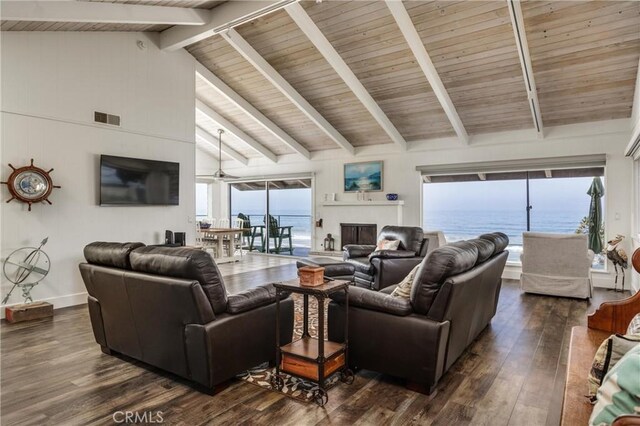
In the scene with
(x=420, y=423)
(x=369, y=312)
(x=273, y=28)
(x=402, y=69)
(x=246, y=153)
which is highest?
(x=273, y=28)

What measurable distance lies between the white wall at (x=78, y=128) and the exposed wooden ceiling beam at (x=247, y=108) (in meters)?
0.57

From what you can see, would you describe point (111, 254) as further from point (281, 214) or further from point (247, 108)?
point (281, 214)

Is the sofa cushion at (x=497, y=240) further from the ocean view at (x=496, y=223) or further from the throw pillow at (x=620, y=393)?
the ocean view at (x=496, y=223)

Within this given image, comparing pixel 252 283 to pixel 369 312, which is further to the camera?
pixel 252 283

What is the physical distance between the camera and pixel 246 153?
10.0 meters

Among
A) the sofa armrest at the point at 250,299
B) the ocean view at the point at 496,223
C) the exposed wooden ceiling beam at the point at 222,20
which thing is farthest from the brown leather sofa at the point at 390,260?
the exposed wooden ceiling beam at the point at 222,20

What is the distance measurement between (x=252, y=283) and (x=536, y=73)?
5.27m

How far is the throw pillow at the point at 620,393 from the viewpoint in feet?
3.03

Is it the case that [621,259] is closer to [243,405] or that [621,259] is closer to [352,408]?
[352,408]

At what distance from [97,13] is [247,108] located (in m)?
3.36

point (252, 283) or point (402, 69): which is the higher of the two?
point (402, 69)

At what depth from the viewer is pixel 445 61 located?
17.6ft

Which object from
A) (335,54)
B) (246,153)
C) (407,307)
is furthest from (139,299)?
(246,153)

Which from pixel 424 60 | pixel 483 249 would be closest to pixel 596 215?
pixel 424 60
